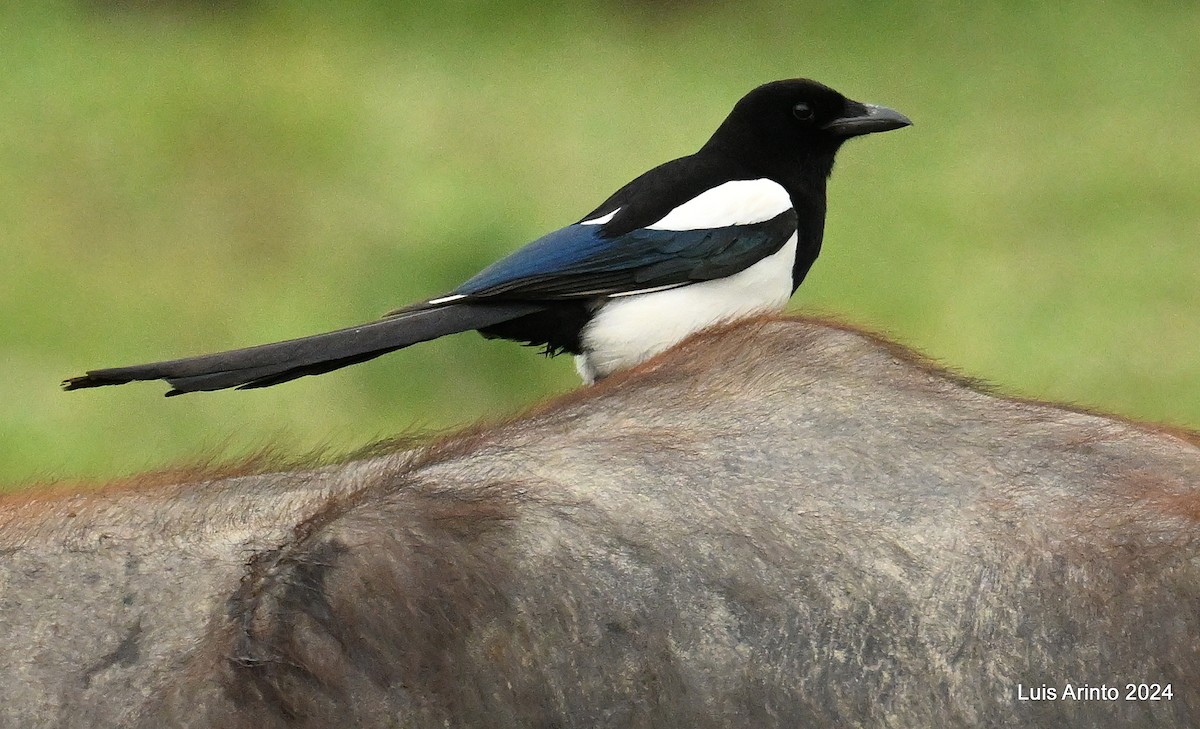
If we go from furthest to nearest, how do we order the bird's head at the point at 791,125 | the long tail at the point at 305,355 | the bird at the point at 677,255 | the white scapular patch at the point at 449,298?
1. the bird's head at the point at 791,125
2. the bird at the point at 677,255
3. the white scapular patch at the point at 449,298
4. the long tail at the point at 305,355

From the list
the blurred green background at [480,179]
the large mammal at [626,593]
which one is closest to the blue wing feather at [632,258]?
the large mammal at [626,593]

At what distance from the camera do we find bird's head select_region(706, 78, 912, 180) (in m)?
4.08

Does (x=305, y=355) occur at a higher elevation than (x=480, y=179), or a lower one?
higher

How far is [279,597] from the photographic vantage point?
220 cm

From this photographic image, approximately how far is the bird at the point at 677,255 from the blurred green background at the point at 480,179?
2880mm

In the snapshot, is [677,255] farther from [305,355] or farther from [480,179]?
[480,179]

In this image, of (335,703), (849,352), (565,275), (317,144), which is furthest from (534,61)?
(335,703)

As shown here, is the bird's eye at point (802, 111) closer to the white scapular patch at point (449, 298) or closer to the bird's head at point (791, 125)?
the bird's head at point (791, 125)

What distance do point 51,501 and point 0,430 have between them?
514 centimetres

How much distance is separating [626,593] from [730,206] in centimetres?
174

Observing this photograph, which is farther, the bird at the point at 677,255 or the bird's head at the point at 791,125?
the bird's head at the point at 791,125

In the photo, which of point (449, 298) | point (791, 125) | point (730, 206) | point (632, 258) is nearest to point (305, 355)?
point (449, 298)

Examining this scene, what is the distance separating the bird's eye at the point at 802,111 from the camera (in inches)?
161

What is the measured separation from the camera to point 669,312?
3.77m
